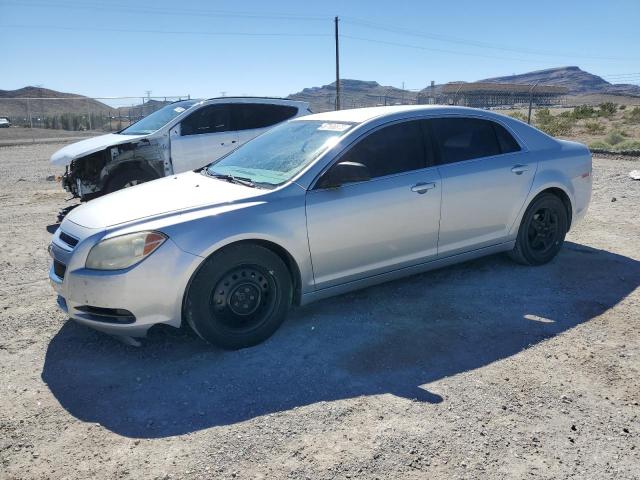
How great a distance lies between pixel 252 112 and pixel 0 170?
8.97 meters

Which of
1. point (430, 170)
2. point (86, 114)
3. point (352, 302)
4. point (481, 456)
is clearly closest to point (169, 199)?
point (352, 302)

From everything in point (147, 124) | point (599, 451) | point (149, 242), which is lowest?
point (599, 451)

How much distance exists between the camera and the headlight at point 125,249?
11.5ft

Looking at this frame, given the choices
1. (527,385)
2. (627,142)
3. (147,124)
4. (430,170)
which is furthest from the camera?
(627,142)

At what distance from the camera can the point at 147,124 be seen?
915 centimetres

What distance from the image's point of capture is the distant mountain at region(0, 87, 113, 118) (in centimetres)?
3089

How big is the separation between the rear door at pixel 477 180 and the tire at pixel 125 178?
214 inches

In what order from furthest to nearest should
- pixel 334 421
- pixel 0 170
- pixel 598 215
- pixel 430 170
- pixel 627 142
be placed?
1. pixel 627 142
2. pixel 0 170
3. pixel 598 215
4. pixel 430 170
5. pixel 334 421

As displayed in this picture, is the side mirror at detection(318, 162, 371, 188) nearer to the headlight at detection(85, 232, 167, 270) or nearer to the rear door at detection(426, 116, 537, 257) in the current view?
the rear door at detection(426, 116, 537, 257)

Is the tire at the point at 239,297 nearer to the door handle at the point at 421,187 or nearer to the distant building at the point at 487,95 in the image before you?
the door handle at the point at 421,187

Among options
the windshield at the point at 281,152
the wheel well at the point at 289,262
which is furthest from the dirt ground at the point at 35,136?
the wheel well at the point at 289,262

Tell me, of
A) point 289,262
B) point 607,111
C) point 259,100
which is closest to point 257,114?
point 259,100

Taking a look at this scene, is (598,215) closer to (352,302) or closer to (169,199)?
(352,302)

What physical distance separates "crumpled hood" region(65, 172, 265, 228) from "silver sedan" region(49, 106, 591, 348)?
0.06 ft
